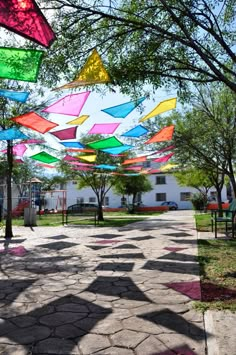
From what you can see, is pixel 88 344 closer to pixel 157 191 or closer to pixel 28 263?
pixel 28 263

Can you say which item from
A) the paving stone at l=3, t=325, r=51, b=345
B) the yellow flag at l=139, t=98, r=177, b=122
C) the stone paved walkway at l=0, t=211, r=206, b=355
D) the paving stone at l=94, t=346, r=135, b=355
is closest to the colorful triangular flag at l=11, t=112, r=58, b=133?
the yellow flag at l=139, t=98, r=177, b=122

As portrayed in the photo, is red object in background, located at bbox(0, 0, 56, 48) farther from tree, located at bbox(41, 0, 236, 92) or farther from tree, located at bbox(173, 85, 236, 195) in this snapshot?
tree, located at bbox(173, 85, 236, 195)

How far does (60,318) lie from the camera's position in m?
4.28

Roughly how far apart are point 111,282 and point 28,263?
265 centimetres

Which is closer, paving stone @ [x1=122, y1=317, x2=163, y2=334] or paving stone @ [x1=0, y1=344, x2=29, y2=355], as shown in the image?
paving stone @ [x1=0, y1=344, x2=29, y2=355]

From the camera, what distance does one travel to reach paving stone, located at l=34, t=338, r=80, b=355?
10.9 feet

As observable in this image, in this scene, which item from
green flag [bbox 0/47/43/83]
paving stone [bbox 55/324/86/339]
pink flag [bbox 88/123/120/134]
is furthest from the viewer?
pink flag [bbox 88/123/120/134]

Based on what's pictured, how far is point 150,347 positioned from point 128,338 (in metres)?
0.30

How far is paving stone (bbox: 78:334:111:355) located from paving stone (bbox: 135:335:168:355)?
1.01 ft

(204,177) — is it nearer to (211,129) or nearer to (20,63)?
(211,129)

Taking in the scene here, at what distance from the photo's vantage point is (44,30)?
580cm

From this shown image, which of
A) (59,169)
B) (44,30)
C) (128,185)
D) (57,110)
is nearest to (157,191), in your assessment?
(128,185)

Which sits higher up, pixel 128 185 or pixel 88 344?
pixel 128 185

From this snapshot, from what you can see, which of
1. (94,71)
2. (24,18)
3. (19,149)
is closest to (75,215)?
(19,149)
